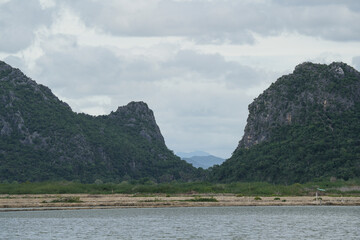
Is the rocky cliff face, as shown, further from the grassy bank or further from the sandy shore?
the sandy shore

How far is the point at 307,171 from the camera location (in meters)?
139

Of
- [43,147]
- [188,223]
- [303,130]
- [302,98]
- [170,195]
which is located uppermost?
[302,98]

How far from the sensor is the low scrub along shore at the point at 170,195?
294 feet

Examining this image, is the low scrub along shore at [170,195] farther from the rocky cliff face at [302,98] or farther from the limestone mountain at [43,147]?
the limestone mountain at [43,147]

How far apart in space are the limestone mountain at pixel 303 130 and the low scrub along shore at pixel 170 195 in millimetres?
19696

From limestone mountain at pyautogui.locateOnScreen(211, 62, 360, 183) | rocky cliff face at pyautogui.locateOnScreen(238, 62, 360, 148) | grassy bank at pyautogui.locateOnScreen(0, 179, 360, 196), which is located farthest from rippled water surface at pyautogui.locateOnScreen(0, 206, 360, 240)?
rocky cliff face at pyautogui.locateOnScreen(238, 62, 360, 148)

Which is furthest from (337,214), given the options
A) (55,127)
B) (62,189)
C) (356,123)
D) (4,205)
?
(55,127)

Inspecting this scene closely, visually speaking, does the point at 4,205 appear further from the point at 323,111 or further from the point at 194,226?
the point at 323,111

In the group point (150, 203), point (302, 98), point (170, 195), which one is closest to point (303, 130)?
point (302, 98)

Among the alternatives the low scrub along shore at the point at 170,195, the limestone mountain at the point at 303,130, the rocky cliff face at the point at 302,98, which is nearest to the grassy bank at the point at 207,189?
the low scrub along shore at the point at 170,195

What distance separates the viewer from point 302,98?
16238cm

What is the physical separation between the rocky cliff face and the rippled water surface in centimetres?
7777

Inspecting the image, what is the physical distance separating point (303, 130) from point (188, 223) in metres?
95.7

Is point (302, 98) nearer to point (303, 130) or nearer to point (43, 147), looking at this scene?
point (303, 130)
